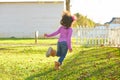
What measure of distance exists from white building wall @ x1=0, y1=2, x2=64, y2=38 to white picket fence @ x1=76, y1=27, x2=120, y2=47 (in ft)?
60.5

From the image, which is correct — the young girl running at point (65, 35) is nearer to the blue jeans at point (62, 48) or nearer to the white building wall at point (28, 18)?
the blue jeans at point (62, 48)

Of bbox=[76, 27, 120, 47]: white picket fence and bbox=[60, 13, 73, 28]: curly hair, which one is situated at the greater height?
bbox=[60, 13, 73, 28]: curly hair

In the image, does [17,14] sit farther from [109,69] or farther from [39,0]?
[109,69]

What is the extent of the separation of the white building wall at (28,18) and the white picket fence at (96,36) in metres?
18.4

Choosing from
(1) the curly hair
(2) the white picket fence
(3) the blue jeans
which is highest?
(1) the curly hair

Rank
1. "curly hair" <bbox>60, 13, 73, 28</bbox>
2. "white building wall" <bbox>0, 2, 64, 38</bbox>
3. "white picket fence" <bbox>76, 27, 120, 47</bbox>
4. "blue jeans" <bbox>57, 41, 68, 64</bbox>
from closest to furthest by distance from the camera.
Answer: "curly hair" <bbox>60, 13, 73, 28</bbox>
"blue jeans" <bbox>57, 41, 68, 64</bbox>
"white picket fence" <bbox>76, 27, 120, 47</bbox>
"white building wall" <bbox>0, 2, 64, 38</bbox>

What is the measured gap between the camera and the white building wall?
4303 centimetres

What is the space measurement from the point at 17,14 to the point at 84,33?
20.9 metres

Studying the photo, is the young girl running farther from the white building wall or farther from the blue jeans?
the white building wall

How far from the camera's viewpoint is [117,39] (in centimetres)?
1984

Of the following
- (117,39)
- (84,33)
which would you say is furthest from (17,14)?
(117,39)

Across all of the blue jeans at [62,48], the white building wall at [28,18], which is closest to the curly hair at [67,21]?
the blue jeans at [62,48]

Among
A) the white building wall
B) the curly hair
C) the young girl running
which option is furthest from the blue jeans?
the white building wall

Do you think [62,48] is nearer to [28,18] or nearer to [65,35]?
[65,35]
